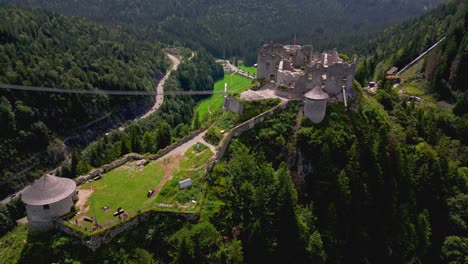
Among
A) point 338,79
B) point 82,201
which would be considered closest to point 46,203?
point 82,201

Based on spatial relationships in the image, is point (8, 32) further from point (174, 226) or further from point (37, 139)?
point (174, 226)

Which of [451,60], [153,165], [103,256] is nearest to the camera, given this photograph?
[103,256]

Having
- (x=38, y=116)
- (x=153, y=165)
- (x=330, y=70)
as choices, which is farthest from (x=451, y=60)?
(x=38, y=116)

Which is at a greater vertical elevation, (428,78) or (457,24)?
(457,24)

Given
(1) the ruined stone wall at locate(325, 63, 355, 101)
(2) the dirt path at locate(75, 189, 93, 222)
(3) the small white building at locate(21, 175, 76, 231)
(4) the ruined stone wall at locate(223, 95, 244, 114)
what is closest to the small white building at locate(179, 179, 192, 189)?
(2) the dirt path at locate(75, 189, 93, 222)

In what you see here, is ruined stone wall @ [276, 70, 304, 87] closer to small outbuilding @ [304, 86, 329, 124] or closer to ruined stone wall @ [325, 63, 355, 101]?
ruined stone wall @ [325, 63, 355, 101]

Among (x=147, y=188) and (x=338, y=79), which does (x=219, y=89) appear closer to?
(x=338, y=79)

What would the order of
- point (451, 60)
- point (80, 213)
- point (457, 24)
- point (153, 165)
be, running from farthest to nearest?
1. point (457, 24)
2. point (451, 60)
3. point (153, 165)
4. point (80, 213)
